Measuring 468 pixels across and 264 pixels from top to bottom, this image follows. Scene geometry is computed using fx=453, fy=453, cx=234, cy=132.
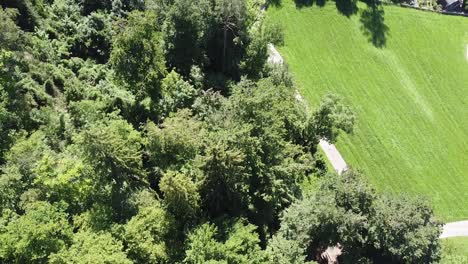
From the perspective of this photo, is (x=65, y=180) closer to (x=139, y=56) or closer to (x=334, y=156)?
(x=139, y=56)

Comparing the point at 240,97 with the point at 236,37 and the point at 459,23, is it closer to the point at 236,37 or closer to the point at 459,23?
the point at 236,37

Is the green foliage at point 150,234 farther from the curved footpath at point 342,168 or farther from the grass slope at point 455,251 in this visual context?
the grass slope at point 455,251

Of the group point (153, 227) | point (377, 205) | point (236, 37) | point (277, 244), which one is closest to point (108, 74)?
point (236, 37)

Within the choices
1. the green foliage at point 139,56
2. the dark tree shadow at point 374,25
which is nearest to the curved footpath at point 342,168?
the green foliage at point 139,56

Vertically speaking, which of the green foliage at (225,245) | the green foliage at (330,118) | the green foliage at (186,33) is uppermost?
the green foliage at (186,33)

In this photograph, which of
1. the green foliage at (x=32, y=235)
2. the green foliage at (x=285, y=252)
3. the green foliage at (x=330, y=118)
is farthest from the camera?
the green foliage at (x=330, y=118)

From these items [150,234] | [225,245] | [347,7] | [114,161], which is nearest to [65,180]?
[114,161]
